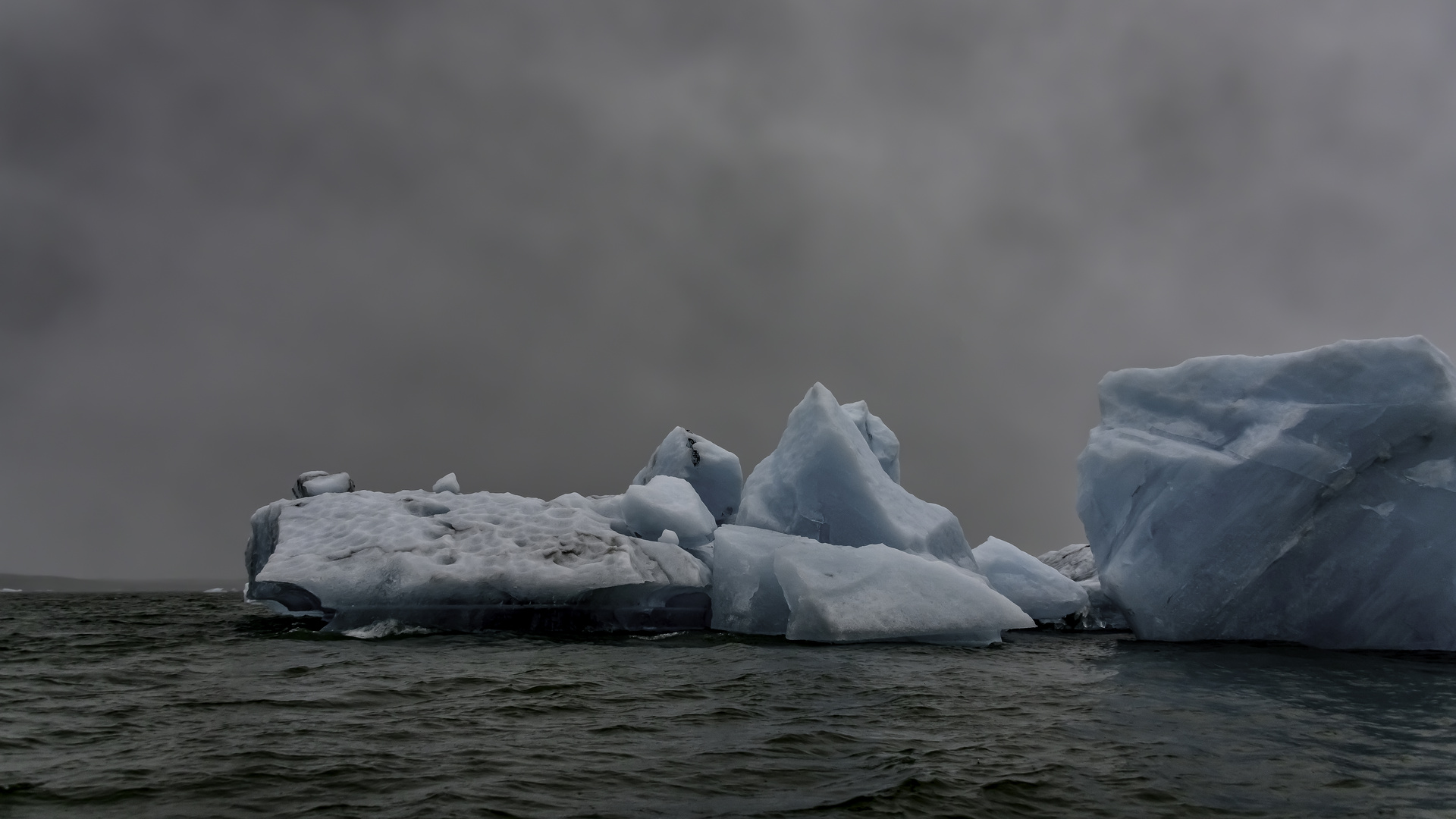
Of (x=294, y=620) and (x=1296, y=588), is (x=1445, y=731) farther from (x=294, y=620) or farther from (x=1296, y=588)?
(x=294, y=620)

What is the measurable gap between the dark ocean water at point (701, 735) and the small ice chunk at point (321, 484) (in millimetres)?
4932

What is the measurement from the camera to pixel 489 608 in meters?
11.4

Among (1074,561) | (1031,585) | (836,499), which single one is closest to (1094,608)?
(1031,585)

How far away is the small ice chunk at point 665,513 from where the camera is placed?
13148 mm

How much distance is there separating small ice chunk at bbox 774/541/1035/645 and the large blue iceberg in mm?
22

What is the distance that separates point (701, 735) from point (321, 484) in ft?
35.5

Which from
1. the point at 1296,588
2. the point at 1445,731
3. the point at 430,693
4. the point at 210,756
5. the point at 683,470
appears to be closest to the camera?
the point at 210,756

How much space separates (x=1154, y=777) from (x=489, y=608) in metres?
8.62

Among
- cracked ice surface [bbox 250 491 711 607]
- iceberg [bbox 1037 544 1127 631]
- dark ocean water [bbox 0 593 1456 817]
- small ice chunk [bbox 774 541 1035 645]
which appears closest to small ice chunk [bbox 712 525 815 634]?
cracked ice surface [bbox 250 491 711 607]

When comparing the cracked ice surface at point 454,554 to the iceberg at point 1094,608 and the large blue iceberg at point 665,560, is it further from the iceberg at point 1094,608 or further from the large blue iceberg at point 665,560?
the iceberg at point 1094,608

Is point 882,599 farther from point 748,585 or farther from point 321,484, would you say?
point 321,484

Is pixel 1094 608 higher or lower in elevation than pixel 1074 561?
lower

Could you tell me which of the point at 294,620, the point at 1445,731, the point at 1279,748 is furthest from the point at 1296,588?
the point at 294,620

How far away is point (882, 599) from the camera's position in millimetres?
10750
